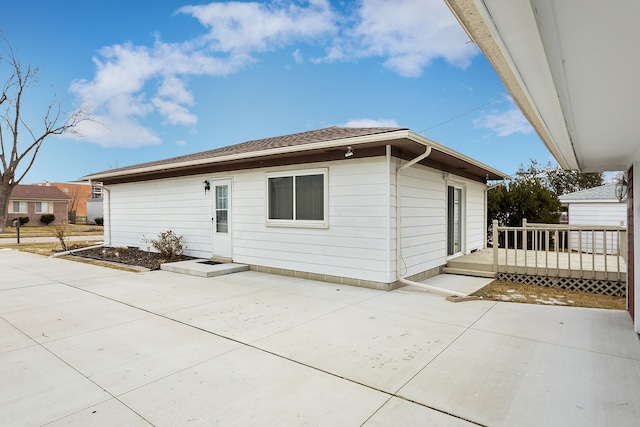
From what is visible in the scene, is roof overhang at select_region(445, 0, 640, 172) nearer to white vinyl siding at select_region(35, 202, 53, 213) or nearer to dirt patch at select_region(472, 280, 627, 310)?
dirt patch at select_region(472, 280, 627, 310)

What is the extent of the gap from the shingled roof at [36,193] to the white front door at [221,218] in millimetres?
32676

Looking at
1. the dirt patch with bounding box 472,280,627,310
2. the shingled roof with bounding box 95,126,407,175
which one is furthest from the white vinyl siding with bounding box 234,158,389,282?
the dirt patch with bounding box 472,280,627,310

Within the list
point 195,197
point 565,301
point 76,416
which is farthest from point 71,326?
point 565,301

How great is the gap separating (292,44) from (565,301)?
14.7 m

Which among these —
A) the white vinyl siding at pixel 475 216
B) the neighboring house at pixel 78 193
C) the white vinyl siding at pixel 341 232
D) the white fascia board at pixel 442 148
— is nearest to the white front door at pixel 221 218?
the white vinyl siding at pixel 341 232

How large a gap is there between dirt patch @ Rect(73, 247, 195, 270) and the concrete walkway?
3.44 meters

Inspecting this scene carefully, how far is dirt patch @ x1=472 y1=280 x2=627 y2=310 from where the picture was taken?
5.51 m

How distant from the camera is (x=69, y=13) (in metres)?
14.2

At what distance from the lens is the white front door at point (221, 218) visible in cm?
854

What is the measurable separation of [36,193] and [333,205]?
37.1 meters

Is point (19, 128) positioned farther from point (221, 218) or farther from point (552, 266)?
point (552, 266)

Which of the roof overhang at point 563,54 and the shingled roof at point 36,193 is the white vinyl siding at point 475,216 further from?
the shingled roof at point 36,193

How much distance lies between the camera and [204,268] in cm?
767

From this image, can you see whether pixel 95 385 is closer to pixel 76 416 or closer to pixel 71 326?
pixel 76 416
